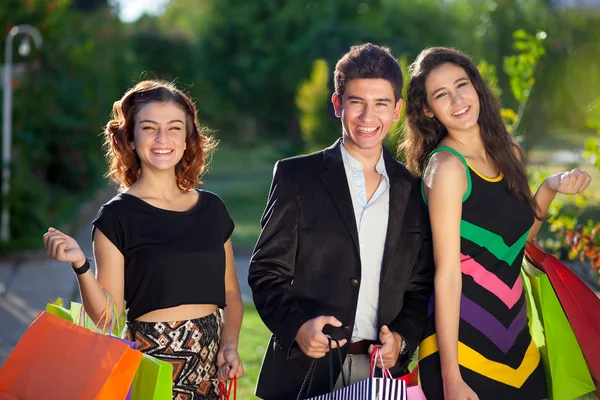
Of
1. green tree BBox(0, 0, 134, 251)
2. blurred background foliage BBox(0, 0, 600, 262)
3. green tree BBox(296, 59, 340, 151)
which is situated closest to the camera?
blurred background foliage BBox(0, 0, 600, 262)

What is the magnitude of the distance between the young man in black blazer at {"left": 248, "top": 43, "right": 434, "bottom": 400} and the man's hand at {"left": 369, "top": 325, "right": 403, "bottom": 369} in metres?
0.02

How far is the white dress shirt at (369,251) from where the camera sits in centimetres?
298

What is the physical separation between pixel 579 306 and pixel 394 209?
2.28ft

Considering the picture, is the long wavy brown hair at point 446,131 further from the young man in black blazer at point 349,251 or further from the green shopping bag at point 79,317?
the green shopping bag at point 79,317

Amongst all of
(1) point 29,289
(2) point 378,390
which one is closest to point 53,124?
(1) point 29,289

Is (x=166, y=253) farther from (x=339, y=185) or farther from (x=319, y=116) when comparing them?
(x=319, y=116)

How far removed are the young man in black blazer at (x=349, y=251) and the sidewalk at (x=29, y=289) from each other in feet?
12.6

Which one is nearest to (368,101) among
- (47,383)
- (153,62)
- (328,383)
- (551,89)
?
(328,383)

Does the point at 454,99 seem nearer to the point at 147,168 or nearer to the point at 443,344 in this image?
the point at 443,344

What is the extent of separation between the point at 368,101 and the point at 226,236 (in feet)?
2.29

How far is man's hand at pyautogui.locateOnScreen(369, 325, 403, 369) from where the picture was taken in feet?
9.34

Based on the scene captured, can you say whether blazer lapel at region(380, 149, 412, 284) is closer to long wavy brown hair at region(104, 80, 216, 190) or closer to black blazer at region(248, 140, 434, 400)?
black blazer at region(248, 140, 434, 400)

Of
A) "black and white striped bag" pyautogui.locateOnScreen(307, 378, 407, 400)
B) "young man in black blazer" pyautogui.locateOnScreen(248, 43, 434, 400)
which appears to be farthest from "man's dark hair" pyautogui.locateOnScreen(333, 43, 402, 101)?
"black and white striped bag" pyautogui.locateOnScreen(307, 378, 407, 400)

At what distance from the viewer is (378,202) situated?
119 inches
